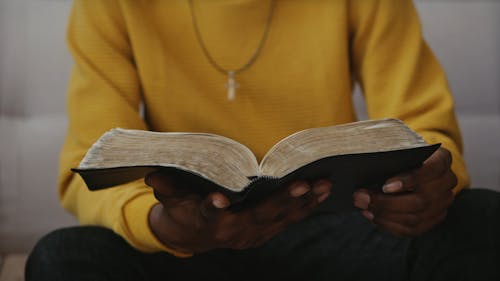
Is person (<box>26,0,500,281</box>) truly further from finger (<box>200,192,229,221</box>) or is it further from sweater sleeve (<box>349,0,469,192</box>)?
finger (<box>200,192,229,221</box>)

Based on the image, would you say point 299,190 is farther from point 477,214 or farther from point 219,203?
point 477,214

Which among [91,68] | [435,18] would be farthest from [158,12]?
[435,18]

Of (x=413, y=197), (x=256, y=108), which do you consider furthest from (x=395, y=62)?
(x=413, y=197)

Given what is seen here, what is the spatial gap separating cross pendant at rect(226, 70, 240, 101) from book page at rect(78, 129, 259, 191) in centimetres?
38

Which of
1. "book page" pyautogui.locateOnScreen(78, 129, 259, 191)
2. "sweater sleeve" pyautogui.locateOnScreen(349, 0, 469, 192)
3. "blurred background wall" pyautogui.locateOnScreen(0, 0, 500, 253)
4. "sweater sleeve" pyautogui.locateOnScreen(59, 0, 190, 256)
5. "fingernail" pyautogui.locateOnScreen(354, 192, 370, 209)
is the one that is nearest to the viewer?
"book page" pyautogui.locateOnScreen(78, 129, 259, 191)

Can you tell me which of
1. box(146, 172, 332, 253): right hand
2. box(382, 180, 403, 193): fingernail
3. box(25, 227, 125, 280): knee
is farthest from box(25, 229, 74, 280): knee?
box(382, 180, 403, 193): fingernail

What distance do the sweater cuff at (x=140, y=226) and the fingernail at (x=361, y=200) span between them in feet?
0.68

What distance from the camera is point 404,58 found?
0.98 metres

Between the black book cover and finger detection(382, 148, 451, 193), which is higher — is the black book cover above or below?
above

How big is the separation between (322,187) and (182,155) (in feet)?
0.47

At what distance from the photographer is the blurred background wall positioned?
1358mm

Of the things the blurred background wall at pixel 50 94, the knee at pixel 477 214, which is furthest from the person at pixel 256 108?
the blurred background wall at pixel 50 94

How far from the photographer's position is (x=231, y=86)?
3.22 ft

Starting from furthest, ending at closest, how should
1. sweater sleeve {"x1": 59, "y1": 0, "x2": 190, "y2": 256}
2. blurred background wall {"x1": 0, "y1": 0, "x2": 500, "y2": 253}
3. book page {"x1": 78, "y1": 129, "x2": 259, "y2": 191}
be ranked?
blurred background wall {"x1": 0, "y1": 0, "x2": 500, "y2": 253} < sweater sleeve {"x1": 59, "y1": 0, "x2": 190, "y2": 256} < book page {"x1": 78, "y1": 129, "x2": 259, "y2": 191}
